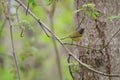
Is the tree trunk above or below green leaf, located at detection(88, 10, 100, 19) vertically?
below

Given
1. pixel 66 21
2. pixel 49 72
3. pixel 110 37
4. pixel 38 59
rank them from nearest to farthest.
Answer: pixel 110 37, pixel 66 21, pixel 38 59, pixel 49 72

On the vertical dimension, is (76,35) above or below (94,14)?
below

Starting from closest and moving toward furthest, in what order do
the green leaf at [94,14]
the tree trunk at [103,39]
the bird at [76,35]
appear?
the green leaf at [94,14], the bird at [76,35], the tree trunk at [103,39]

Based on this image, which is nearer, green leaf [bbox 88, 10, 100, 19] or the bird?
green leaf [bbox 88, 10, 100, 19]

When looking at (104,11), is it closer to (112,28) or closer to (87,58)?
(112,28)

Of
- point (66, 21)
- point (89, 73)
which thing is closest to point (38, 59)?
point (66, 21)

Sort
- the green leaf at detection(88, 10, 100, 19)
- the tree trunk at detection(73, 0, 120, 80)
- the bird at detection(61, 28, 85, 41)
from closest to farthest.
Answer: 1. the green leaf at detection(88, 10, 100, 19)
2. the bird at detection(61, 28, 85, 41)
3. the tree trunk at detection(73, 0, 120, 80)

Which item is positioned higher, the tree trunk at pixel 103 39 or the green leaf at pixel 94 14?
the green leaf at pixel 94 14

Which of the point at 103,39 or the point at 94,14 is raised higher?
the point at 94,14

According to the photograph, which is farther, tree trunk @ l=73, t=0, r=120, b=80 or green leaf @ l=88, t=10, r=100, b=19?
tree trunk @ l=73, t=0, r=120, b=80

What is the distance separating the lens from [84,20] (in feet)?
8.52

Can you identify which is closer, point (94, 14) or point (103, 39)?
point (94, 14)

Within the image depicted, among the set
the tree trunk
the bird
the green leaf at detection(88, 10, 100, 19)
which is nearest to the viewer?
the green leaf at detection(88, 10, 100, 19)

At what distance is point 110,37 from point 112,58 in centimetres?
13
